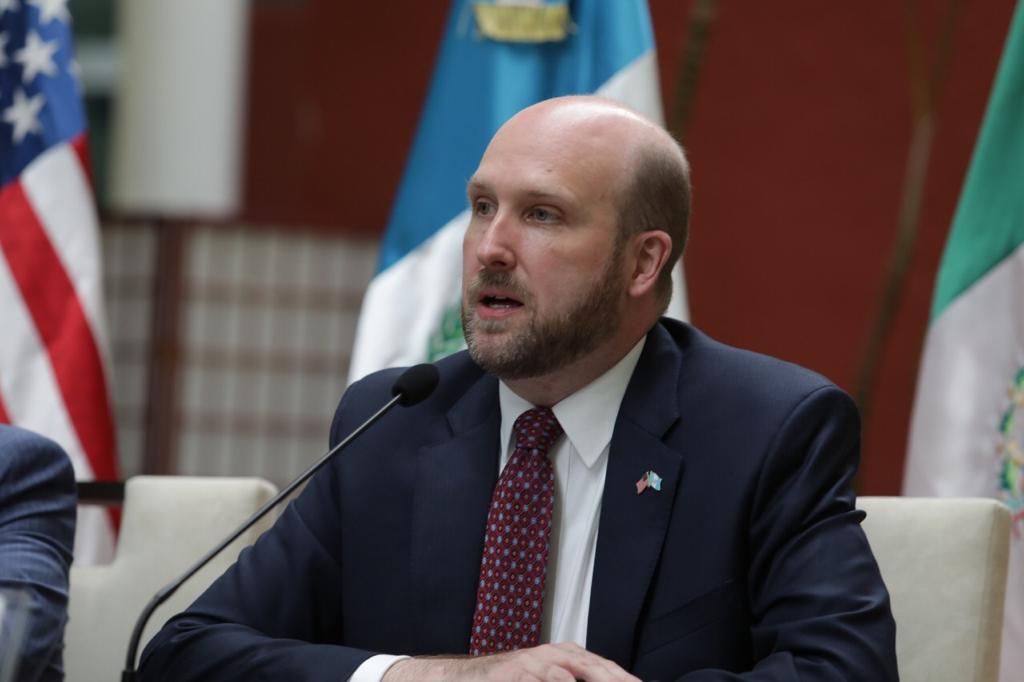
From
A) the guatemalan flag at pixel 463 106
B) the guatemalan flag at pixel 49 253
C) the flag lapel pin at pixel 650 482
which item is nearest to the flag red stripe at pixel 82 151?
the guatemalan flag at pixel 49 253

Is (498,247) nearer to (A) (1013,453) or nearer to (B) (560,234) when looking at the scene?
(B) (560,234)

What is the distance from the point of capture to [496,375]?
1.95m

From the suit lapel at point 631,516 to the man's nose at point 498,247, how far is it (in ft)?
0.77

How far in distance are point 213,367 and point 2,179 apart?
3601 mm

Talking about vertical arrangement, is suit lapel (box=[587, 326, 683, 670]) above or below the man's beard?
below

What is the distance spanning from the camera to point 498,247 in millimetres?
1886

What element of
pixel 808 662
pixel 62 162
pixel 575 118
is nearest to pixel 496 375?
pixel 575 118

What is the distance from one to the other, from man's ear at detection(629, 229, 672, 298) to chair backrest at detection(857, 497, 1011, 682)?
452 millimetres

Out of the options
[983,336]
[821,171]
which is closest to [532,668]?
[983,336]

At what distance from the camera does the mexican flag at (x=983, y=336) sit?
108 inches

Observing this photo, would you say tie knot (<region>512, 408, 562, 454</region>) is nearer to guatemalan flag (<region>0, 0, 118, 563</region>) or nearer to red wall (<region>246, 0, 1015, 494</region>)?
guatemalan flag (<region>0, 0, 118, 563</region>)

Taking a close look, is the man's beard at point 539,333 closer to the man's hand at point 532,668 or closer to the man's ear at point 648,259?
the man's ear at point 648,259

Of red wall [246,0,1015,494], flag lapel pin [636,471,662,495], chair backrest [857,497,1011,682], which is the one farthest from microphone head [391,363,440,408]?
red wall [246,0,1015,494]

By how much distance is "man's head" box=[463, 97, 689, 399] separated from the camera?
74.6 inches
